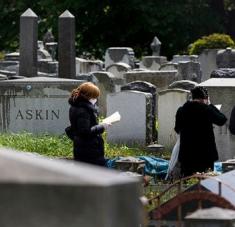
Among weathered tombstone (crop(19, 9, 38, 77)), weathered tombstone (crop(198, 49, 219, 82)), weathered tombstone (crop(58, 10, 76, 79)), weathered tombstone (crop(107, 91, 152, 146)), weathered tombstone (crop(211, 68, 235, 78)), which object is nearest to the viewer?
weathered tombstone (crop(107, 91, 152, 146))

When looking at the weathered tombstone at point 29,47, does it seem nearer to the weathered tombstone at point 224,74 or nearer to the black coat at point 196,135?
the weathered tombstone at point 224,74

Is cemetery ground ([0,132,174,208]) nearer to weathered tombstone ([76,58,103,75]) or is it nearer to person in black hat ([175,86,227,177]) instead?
person in black hat ([175,86,227,177])

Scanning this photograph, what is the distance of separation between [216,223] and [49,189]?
1916 mm

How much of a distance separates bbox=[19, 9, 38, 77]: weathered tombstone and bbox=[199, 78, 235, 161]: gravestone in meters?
6.52

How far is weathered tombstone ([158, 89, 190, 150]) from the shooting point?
17.6 meters

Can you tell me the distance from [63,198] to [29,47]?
18.7m

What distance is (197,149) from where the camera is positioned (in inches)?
491

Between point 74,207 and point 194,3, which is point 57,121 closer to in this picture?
point 74,207

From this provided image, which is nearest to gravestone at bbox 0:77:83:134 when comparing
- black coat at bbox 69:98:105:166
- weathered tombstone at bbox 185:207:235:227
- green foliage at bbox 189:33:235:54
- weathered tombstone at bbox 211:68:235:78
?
weathered tombstone at bbox 211:68:235:78

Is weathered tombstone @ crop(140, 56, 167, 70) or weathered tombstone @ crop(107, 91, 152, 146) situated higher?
weathered tombstone @ crop(140, 56, 167, 70)

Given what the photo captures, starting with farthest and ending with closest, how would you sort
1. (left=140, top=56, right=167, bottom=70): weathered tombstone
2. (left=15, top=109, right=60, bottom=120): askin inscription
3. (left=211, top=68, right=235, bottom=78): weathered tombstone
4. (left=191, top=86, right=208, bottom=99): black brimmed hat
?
1. (left=140, top=56, right=167, bottom=70): weathered tombstone
2. (left=211, top=68, right=235, bottom=78): weathered tombstone
3. (left=15, top=109, right=60, bottom=120): askin inscription
4. (left=191, top=86, right=208, bottom=99): black brimmed hat

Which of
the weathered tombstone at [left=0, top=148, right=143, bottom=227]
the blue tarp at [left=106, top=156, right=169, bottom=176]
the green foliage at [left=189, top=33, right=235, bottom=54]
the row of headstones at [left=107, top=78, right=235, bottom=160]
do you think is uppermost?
the green foliage at [left=189, top=33, right=235, bottom=54]

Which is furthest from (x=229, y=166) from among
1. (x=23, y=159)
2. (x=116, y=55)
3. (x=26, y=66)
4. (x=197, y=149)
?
(x=116, y=55)

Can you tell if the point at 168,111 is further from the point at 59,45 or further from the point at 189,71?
the point at 189,71
